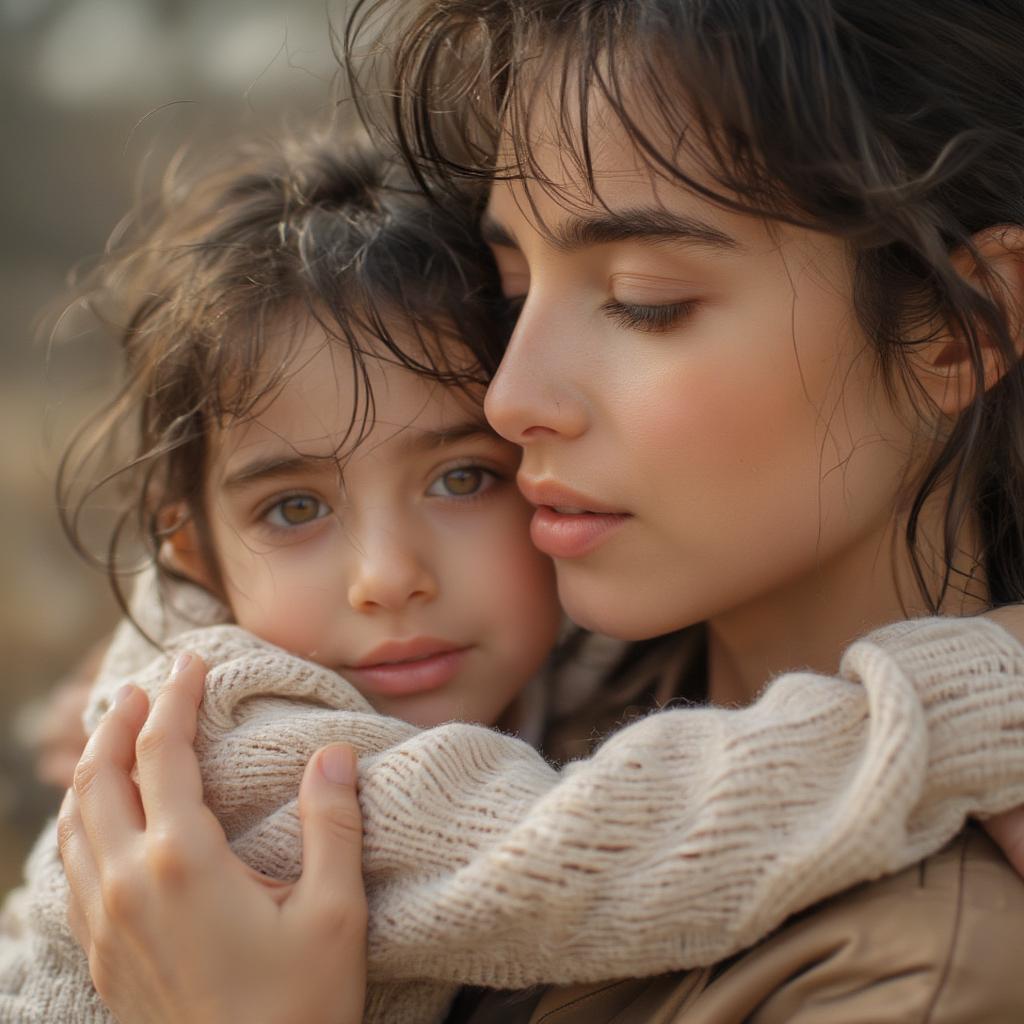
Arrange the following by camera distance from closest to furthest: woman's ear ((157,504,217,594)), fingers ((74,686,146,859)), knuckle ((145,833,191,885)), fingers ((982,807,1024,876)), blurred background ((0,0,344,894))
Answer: fingers ((982,807,1024,876)) → knuckle ((145,833,191,885)) → fingers ((74,686,146,859)) → woman's ear ((157,504,217,594)) → blurred background ((0,0,344,894))

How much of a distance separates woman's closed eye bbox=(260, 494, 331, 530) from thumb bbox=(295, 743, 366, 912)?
1.54ft

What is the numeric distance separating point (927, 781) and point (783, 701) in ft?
0.52

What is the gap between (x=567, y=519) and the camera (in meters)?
1.53

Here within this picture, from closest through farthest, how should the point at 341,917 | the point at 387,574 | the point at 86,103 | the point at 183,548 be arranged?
the point at 341,917 → the point at 387,574 → the point at 183,548 → the point at 86,103

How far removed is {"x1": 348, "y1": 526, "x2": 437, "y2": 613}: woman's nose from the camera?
1606mm

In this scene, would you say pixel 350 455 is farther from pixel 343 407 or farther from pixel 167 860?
pixel 167 860

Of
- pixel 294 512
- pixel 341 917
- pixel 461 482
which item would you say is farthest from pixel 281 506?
pixel 341 917

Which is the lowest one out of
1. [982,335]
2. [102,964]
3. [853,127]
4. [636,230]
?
[102,964]

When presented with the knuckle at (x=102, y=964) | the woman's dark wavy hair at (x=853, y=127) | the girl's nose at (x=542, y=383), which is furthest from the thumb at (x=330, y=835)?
the woman's dark wavy hair at (x=853, y=127)

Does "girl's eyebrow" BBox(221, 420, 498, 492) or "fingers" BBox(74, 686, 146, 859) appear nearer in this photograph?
"fingers" BBox(74, 686, 146, 859)

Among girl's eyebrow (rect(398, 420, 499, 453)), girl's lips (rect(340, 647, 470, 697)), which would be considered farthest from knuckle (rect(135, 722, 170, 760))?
girl's eyebrow (rect(398, 420, 499, 453))

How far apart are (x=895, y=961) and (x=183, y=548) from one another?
1302 mm

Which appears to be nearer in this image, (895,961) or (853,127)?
(895,961)

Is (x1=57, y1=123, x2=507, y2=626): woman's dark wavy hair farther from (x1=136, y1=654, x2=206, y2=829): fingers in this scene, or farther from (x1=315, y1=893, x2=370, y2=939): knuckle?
(x1=315, y1=893, x2=370, y2=939): knuckle
